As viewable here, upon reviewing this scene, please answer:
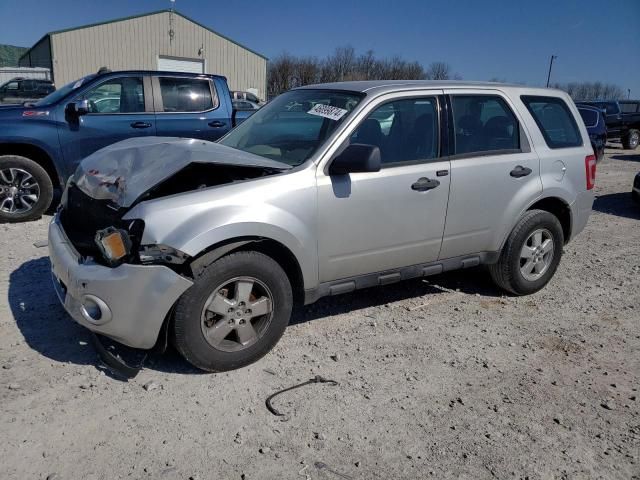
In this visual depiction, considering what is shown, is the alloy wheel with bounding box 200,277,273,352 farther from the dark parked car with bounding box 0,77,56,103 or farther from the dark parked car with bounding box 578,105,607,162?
the dark parked car with bounding box 0,77,56,103

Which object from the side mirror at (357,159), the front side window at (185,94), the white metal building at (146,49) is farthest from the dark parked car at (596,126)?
the white metal building at (146,49)

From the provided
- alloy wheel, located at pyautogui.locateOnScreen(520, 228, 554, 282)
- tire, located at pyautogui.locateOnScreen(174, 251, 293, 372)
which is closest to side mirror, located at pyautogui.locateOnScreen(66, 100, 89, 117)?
tire, located at pyautogui.locateOnScreen(174, 251, 293, 372)

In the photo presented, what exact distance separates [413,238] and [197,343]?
1745 mm

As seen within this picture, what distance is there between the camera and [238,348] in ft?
11.1

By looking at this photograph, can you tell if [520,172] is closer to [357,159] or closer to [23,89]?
[357,159]

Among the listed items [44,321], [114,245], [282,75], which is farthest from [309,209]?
[282,75]

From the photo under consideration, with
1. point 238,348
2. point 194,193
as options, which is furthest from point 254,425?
point 194,193

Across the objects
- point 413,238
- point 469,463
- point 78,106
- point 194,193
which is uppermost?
point 78,106

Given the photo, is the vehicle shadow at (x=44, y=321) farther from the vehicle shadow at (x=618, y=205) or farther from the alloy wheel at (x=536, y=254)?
the vehicle shadow at (x=618, y=205)

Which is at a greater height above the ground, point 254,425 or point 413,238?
point 413,238

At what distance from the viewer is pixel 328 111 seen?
391cm

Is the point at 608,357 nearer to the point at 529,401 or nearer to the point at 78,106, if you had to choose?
the point at 529,401

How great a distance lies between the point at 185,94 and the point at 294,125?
3758 millimetres

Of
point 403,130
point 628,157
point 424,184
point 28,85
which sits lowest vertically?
point 628,157
